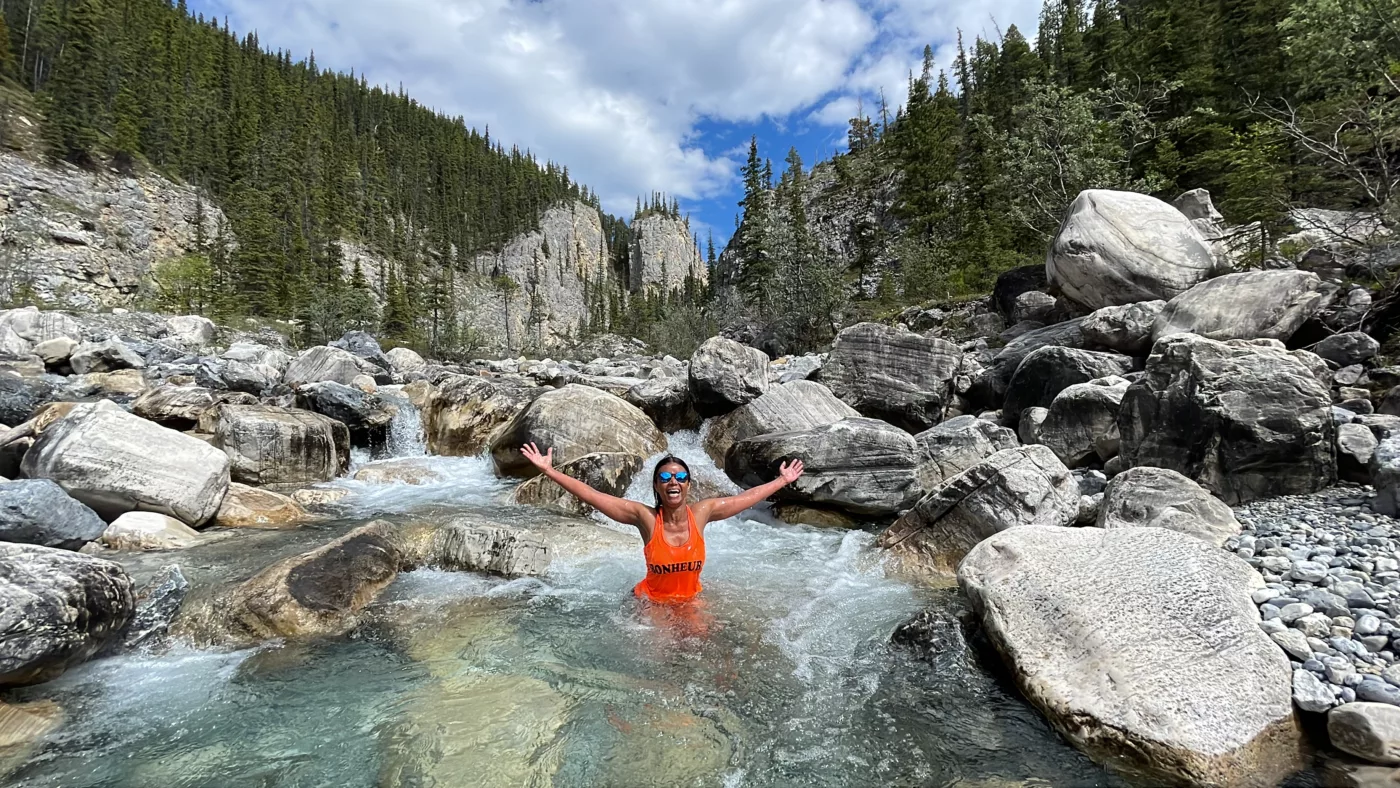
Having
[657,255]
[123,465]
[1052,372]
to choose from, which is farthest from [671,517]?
[657,255]

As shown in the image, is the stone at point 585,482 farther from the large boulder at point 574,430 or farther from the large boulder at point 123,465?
the large boulder at point 123,465

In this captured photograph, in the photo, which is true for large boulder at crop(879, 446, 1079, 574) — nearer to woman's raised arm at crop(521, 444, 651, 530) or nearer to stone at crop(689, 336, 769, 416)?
woman's raised arm at crop(521, 444, 651, 530)

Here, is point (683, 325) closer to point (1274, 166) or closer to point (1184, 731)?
point (1274, 166)

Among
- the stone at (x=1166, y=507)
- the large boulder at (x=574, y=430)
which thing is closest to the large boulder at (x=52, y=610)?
the large boulder at (x=574, y=430)

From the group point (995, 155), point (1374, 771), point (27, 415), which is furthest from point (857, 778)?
point (995, 155)

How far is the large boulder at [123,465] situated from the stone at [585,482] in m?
4.39

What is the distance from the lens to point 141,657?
4.81 meters

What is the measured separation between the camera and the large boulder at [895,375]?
1287cm

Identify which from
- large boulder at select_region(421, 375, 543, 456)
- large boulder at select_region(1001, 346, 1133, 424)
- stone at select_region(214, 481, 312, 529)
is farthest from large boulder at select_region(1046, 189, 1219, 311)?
stone at select_region(214, 481, 312, 529)

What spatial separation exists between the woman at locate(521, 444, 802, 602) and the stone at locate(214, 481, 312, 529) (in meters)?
5.70

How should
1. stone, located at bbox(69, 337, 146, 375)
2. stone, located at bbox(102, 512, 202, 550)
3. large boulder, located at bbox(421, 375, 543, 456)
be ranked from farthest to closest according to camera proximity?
stone, located at bbox(69, 337, 146, 375), large boulder, located at bbox(421, 375, 543, 456), stone, located at bbox(102, 512, 202, 550)

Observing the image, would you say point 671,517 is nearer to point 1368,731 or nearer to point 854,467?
point 854,467

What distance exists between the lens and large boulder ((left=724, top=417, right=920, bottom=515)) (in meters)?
8.90

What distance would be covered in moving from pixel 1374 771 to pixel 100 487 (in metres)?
11.8
